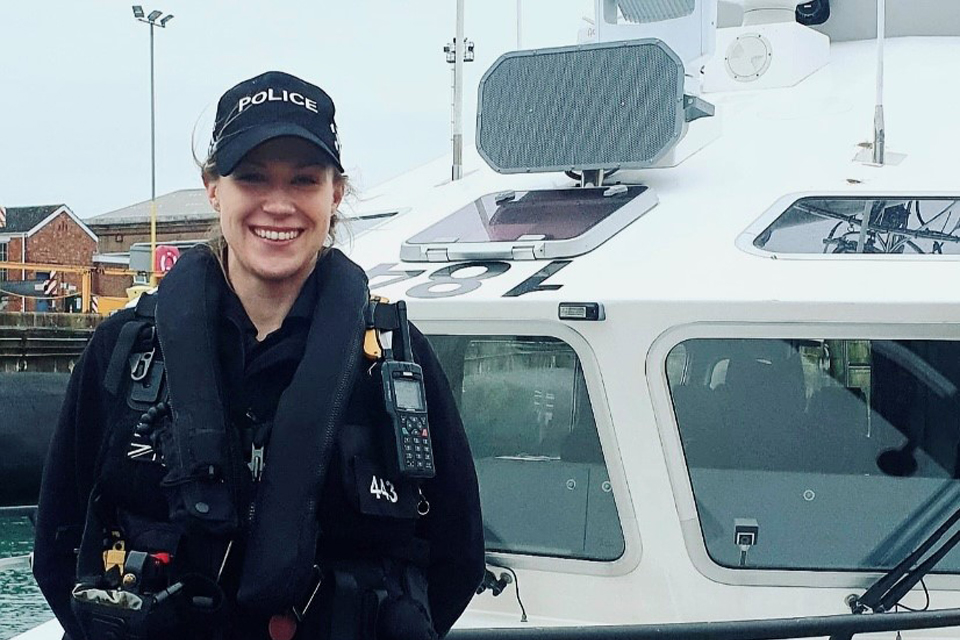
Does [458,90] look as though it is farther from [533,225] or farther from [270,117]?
[270,117]

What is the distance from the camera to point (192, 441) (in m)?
1.72

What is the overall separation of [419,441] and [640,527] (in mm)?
1330

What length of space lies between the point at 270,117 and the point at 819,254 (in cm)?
178

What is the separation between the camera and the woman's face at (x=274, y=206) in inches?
72.1

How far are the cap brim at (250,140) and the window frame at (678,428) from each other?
1.39 m

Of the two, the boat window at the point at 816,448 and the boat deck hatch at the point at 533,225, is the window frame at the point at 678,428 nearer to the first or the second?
the boat window at the point at 816,448

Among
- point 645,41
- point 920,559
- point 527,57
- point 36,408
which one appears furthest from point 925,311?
point 36,408

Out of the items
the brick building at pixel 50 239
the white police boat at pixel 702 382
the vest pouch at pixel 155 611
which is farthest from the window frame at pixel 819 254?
the brick building at pixel 50 239

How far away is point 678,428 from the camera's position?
3.01 metres

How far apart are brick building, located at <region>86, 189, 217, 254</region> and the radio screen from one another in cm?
3725

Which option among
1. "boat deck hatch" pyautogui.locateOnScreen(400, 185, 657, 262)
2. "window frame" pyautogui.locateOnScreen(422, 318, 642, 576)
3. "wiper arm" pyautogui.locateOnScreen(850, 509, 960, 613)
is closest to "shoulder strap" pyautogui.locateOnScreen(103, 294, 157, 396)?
"window frame" pyautogui.locateOnScreen(422, 318, 642, 576)

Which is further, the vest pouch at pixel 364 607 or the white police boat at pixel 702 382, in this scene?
the white police boat at pixel 702 382

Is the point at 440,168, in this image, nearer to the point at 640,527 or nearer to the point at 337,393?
the point at 640,527

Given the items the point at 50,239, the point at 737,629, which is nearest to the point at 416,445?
the point at 737,629
